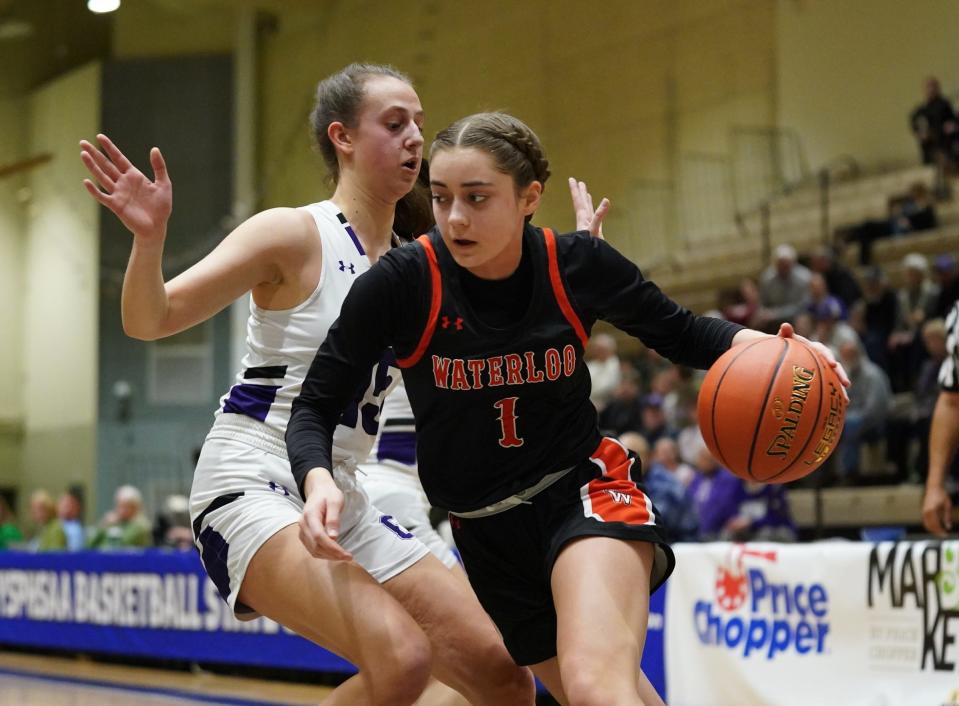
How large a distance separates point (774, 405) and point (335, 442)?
112cm

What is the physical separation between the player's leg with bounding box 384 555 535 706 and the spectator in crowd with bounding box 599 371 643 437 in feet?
28.9

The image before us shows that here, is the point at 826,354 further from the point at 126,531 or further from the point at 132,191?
the point at 126,531

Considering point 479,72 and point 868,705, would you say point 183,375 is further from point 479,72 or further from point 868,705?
point 868,705

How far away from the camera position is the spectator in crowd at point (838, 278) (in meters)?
12.2

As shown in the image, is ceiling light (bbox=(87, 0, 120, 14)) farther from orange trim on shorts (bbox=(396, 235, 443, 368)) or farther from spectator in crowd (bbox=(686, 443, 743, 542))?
orange trim on shorts (bbox=(396, 235, 443, 368))

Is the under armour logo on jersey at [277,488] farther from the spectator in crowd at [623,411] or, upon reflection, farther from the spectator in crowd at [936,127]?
the spectator in crowd at [936,127]

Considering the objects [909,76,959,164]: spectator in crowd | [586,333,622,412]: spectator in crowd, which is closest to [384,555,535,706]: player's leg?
[586,333,622,412]: spectator in crowd

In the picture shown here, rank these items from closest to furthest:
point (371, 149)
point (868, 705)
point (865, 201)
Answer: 1. point (371, 149)
2. point (868, 705)
3. point (865, 201)

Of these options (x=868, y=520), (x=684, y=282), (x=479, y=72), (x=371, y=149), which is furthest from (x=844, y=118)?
(x=371, y=149)

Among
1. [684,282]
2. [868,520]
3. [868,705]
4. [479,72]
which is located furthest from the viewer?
[479,72]

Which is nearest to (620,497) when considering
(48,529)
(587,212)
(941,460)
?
(587,212)

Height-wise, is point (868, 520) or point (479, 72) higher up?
point (479, 72)

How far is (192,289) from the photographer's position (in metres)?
3.16

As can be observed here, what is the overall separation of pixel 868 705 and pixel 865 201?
9.97 metres
